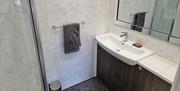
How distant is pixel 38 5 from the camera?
152cm

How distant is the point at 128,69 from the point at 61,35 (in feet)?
3.10

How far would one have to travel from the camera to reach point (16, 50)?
148 centimetres

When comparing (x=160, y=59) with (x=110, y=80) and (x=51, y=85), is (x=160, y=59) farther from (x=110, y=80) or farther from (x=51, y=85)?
(x=51, y=85)

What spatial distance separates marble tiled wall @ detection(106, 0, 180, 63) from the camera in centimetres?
140

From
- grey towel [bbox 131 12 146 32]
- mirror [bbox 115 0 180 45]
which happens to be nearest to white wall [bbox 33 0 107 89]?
A: mirror [bbox 115 0 180 45]

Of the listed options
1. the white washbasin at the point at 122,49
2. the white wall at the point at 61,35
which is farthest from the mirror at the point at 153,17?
the white wall at the point at 61,35

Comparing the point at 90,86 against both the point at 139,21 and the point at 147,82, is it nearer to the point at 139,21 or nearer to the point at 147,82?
the point at 147,82

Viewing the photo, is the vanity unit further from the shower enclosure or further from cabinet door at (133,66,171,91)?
the shower enclosure

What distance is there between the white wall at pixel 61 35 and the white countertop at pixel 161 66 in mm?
914


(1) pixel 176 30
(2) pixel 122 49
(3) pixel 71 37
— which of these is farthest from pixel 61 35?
(1) pixel 176 30

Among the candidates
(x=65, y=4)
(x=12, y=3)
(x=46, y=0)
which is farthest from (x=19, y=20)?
(x=65, y=4)

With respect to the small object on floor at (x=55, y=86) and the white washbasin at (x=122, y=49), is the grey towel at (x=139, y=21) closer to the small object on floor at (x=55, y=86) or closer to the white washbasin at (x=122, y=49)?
the white washbasin at (x=122, y=49)

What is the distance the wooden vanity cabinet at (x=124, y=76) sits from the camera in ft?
4.39

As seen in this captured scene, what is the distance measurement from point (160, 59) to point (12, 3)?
1608 millimetres
